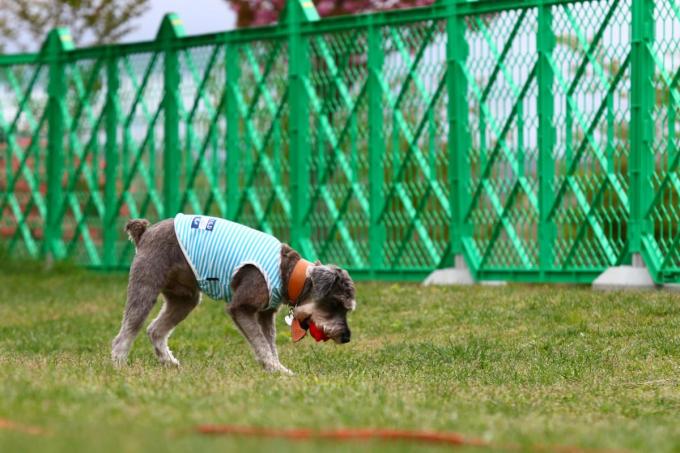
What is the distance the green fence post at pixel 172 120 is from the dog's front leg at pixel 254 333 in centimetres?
896

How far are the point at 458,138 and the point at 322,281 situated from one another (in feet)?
19.7

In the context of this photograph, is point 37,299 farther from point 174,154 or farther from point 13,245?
point 13,245

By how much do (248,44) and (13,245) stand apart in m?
5.34

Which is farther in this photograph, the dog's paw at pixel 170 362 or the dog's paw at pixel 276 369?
the dog's paw at pixel 170 362

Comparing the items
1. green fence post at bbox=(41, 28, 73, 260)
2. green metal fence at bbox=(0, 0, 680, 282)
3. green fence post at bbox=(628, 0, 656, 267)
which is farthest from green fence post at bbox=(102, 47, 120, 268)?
green fence post at bbox=(628, 0, 656, 267)

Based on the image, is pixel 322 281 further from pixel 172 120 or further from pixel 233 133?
pixel 172 120

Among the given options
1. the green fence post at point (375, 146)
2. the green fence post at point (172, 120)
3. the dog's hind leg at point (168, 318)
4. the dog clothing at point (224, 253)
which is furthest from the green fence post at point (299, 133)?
the dog clothing at point (224, 253)

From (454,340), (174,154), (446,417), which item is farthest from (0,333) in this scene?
(446,417)

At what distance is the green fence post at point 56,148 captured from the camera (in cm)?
1992

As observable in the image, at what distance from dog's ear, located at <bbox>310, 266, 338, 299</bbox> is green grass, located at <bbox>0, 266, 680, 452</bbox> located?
0.53 metres

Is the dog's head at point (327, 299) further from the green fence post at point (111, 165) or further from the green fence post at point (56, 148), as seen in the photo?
the green fence post at point (56, 148)

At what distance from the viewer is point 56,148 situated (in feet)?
65.4

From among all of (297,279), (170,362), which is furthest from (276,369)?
(170,362)

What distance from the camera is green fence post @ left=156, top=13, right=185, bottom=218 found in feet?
59.5
